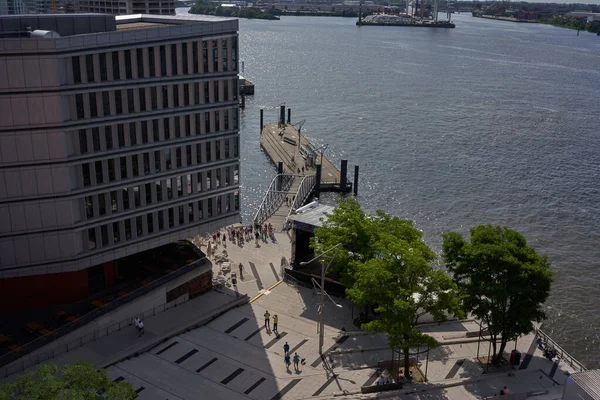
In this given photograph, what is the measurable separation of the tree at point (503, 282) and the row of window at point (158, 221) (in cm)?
2204

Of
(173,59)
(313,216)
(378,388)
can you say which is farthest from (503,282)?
(173,59)

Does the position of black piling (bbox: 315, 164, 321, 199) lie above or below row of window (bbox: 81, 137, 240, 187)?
below

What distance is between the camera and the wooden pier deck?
104750mm

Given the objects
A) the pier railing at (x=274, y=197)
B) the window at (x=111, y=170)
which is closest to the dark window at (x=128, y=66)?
the window at (x=111, y=170)

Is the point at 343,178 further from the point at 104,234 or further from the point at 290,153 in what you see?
the point at 104,234

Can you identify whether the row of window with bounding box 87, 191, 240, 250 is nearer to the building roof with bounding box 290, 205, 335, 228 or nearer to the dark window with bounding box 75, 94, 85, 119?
the building roof with bounding box 290, 205, 335, 228

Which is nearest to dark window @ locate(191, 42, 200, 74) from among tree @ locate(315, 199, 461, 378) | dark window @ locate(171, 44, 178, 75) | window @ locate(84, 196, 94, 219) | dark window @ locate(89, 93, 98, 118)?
dark window @ locate(171, 44, 178, 75)

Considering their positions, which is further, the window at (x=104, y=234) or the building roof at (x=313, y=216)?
the building roof at (x=313, y=216)

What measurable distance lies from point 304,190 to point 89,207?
4814 cm

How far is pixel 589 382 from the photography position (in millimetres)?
39156

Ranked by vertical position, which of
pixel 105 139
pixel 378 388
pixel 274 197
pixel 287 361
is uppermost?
pixel 105 139

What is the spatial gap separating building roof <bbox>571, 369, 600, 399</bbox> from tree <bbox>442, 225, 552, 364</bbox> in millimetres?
8414

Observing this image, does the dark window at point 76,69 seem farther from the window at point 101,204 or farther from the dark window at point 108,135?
the window at point 101,204

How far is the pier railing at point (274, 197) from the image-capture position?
81938 millimetres
